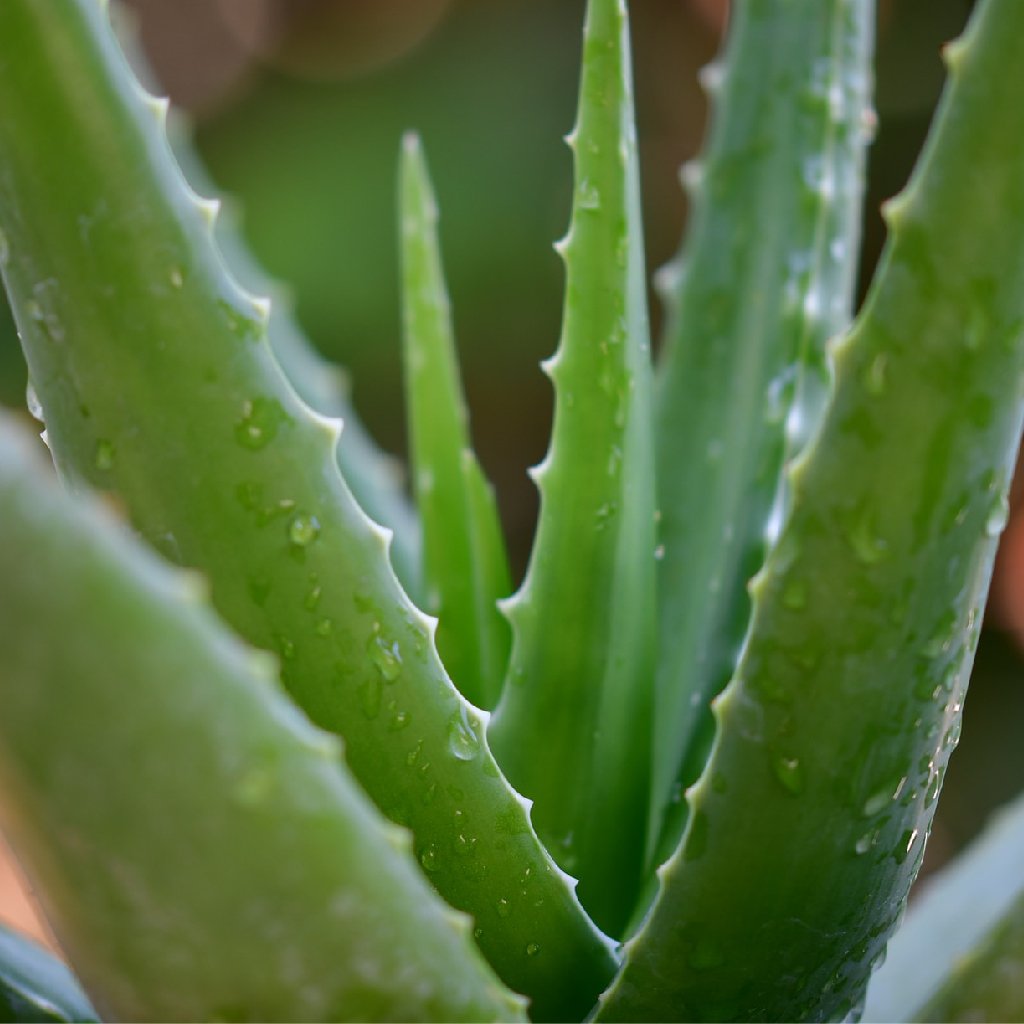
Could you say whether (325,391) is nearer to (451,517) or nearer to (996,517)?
(451,517)

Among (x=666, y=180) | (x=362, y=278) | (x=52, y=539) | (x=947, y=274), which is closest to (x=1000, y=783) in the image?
(x=666, y=180)

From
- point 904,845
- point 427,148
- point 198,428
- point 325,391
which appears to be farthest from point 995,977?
point 427,148

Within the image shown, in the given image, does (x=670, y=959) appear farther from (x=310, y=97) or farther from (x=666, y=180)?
(x=310, y=97)

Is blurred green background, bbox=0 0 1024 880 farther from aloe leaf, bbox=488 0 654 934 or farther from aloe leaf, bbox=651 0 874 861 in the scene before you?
aloe leaf, bbox=488 0 654 934

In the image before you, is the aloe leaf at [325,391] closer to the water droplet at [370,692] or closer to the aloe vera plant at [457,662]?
the aloe vera plant at [457,662]

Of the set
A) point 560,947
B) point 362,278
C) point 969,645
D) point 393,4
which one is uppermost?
point 969,645

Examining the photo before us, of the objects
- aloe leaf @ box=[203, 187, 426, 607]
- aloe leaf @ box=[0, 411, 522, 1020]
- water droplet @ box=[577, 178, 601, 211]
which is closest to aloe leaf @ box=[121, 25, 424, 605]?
aloe leaf @ box=[203, 187, 426, 607]

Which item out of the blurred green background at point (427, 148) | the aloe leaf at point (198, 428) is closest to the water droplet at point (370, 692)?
the aloe leaf at point (198, 428)

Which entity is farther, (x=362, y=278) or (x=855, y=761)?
(x=362, y=278)
